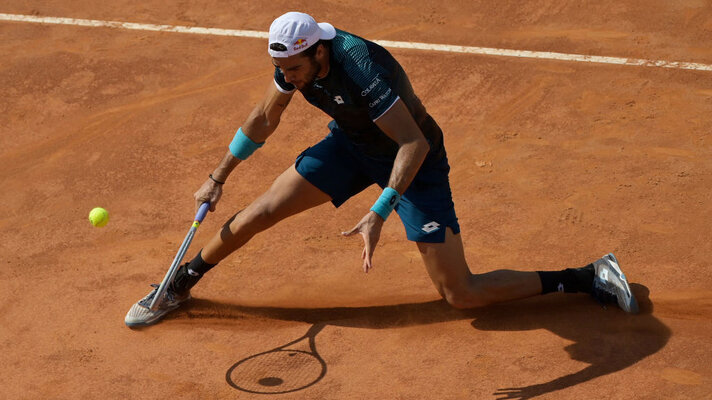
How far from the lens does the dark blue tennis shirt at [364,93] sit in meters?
5.54

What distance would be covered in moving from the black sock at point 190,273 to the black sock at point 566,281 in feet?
7.61

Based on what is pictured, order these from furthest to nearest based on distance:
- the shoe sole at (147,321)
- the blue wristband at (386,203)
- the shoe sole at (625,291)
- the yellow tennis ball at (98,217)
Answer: the yellow tennis ball at (98,217) → the shoe sole at (147,321) → the shoe sole at (625,291) → the blue wristband at (386,203)

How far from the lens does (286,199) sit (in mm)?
6293

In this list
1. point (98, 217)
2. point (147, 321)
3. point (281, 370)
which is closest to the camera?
point (281, 370)

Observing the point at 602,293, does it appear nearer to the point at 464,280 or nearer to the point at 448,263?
the point at 464,280

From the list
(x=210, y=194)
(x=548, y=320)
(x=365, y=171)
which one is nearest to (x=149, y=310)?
(x=210, y=194)

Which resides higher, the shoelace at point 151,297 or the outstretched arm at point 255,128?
the outstretched arm at point 255,128

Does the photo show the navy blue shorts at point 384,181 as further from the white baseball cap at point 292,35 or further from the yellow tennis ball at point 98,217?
the yellow tennis ball at point 98,217

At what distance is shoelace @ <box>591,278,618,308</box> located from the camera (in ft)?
20.7

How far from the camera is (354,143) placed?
20.2 ft

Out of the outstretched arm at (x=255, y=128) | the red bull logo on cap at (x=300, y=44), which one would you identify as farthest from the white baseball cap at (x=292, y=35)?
the outstretched arm at (x=255, y=128)

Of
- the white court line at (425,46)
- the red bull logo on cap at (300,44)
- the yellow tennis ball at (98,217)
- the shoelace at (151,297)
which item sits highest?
the red bull logo on cap at (300,44)

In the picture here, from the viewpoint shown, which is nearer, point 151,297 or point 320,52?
point 320,52

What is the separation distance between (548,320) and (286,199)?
196cm
